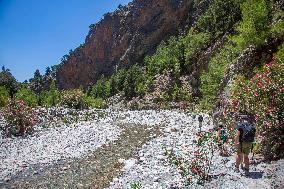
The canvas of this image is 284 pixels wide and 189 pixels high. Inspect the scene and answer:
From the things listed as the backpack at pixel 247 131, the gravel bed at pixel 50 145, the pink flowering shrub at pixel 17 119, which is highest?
the backpack at pixel 247 131

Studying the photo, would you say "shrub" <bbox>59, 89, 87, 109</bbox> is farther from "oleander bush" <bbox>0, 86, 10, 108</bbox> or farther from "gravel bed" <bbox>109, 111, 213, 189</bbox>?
"gravel bed" <bbox>109, 111, 213, 189</bbox>

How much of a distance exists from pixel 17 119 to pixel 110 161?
1586cm

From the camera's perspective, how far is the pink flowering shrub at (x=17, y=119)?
113 ft

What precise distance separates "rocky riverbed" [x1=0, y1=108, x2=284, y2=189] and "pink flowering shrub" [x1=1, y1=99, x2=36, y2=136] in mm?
1051

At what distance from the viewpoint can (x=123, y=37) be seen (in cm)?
12694

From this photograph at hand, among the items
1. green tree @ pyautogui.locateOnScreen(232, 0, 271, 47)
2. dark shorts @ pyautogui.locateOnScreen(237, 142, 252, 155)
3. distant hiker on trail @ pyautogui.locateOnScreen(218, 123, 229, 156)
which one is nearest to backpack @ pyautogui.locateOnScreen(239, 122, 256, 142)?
dark shorts @ pyautogui.locateOnScreen(237, 142, 252, 155)

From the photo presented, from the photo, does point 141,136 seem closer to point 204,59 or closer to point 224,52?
point 224,52

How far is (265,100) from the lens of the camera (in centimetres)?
1559

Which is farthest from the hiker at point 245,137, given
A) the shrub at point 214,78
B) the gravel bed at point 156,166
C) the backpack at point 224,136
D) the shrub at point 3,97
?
the shrub at point 3,97

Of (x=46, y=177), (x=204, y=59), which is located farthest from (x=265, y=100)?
(x=204, y=59)

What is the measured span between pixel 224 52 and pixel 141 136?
25.3 m

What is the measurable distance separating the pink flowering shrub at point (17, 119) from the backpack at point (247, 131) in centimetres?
2449

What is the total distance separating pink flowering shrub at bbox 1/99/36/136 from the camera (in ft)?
113

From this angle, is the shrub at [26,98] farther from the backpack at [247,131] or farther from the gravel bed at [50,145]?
the backpack at [247,131]
